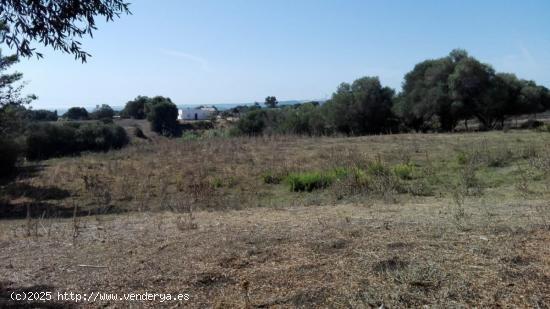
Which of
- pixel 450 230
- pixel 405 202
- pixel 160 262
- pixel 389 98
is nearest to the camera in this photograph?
pixel 160 262

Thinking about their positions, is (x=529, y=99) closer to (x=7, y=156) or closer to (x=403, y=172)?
(x=403, y=172)

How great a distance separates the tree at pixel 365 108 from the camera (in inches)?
1458

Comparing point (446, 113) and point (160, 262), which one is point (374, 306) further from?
point (446, 113)

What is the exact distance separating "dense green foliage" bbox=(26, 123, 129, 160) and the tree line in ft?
33.3

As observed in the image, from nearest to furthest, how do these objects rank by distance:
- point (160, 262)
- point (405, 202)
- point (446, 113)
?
point (160, 262), point (405, 202), point (446, 113)

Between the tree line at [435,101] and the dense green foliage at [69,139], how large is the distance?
1016 centimetres

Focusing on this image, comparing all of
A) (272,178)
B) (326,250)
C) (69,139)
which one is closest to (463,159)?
(272,178)

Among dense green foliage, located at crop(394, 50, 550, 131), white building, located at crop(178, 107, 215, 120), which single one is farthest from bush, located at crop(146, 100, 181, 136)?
dense green foliage, located at crop(394, 50, 550, 131)

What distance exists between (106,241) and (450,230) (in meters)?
3.55

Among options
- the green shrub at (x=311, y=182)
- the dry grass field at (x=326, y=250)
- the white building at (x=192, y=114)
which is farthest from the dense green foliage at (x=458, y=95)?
the white building at (x=192, y=114)

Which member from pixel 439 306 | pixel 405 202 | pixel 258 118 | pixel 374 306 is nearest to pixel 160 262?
pixel 374 306

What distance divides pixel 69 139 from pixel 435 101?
933 inches

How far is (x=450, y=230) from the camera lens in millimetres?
5043

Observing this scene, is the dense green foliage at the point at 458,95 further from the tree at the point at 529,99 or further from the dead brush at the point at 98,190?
the dead brush at the point at 98,190
